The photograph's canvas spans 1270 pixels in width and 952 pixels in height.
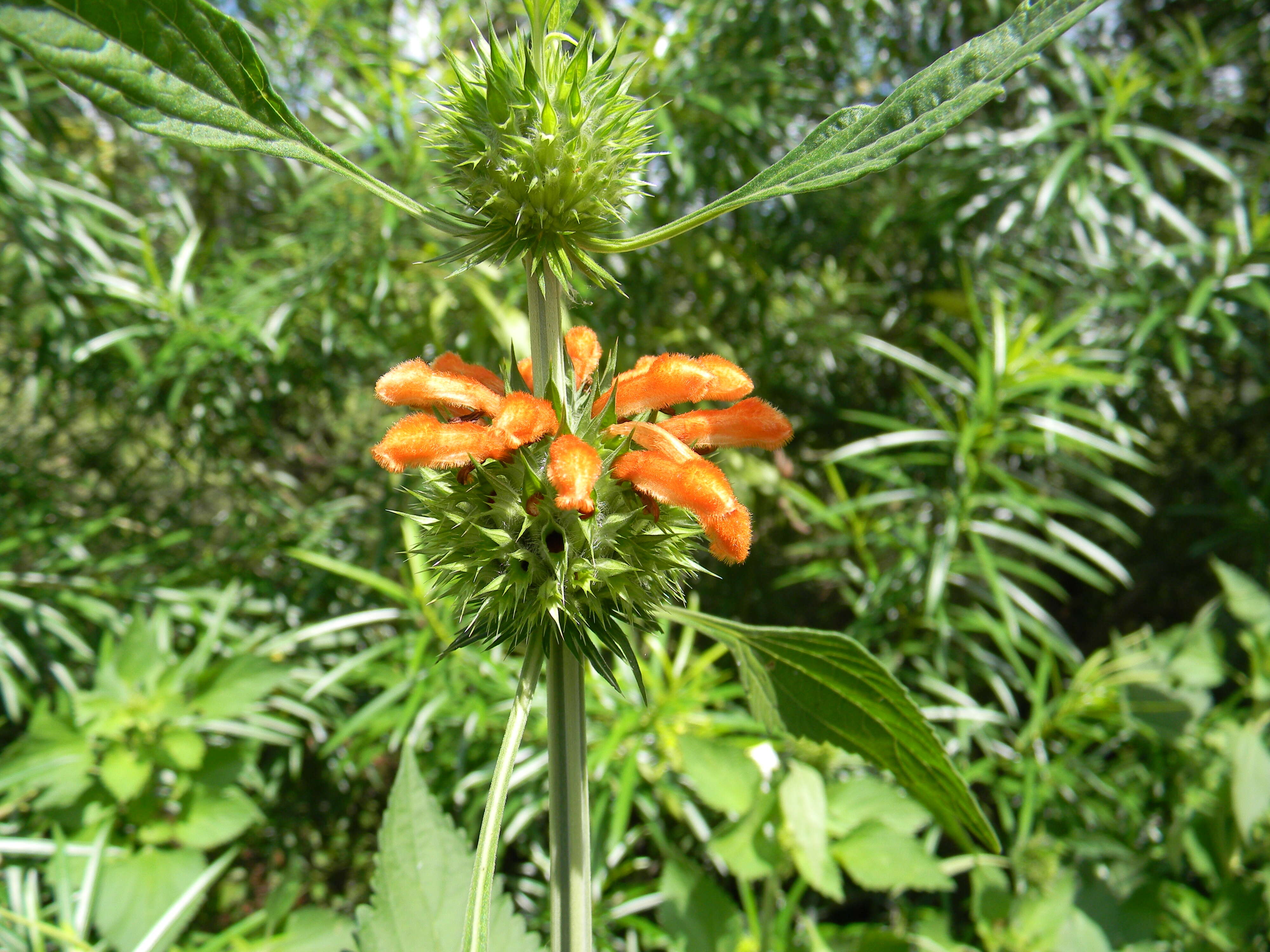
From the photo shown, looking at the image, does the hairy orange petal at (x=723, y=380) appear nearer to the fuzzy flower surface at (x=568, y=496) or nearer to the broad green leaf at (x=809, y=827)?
the fuzzy flower surface at (x=568, y=496)

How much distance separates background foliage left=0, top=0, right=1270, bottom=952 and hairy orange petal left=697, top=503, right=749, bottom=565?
16.2 inches

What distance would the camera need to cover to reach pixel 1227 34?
1.55 m

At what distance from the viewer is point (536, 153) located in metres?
0.33

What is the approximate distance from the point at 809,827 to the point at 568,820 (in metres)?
0.41

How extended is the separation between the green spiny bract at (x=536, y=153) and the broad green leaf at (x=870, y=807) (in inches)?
26.5

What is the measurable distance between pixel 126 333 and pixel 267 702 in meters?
0.62

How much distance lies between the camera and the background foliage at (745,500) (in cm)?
91

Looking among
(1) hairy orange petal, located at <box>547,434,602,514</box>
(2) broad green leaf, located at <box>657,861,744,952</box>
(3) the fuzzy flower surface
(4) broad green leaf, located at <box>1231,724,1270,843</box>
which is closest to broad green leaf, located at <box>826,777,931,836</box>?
(2) broad green leaf, located at <box>657,861,744,952</box>

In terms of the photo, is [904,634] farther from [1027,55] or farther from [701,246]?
[1027,55]

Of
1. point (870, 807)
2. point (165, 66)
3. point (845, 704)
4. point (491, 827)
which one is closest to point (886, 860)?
point (870, 807)

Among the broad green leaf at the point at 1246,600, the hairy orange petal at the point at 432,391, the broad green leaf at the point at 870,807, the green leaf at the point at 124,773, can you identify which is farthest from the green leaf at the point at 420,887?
the broad green leaf at the point at 1246,600

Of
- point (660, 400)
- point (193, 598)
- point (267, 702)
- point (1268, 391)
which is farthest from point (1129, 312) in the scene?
point (193, 598)

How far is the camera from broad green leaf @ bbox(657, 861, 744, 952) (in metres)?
0.68

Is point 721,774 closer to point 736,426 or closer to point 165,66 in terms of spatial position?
point 736,426
